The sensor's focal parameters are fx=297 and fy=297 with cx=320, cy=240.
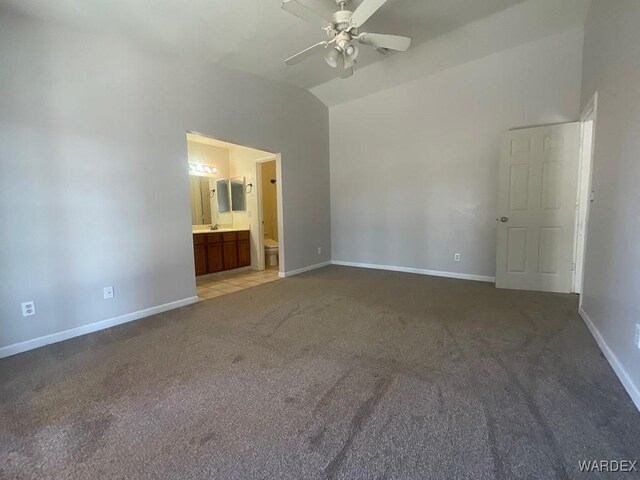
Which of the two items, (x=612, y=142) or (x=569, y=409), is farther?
(x=612, y=142)

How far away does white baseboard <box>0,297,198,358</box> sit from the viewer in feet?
7.88

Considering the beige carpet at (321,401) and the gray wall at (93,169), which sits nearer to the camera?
the beige carpet at (321,401)

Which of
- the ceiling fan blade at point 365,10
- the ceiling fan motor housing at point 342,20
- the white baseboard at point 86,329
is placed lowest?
the white baseboard at point 86,329

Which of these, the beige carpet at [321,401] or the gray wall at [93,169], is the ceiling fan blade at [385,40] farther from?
the beige carpet at [321,401]

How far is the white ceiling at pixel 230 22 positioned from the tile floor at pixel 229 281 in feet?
9.65

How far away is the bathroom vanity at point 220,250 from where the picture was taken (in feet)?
16.6

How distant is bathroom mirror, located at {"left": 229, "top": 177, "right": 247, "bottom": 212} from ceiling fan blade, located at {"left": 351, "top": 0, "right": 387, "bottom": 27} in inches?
151

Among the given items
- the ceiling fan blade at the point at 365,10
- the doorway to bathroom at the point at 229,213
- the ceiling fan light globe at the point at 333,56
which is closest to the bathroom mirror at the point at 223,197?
Answer: the doorway to bathroom at the point at 229,213

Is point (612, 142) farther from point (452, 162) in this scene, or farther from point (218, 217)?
point (218, 217)

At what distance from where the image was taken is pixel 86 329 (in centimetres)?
279

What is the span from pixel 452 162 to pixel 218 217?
448cm

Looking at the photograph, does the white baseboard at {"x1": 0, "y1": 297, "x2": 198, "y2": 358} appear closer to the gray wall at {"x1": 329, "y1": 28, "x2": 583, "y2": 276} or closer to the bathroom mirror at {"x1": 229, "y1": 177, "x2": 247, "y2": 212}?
the bathroom mirror at {"x1": 229, "y1": 177, "x2": 247, "y2": 212}

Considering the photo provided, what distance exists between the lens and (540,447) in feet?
4.37

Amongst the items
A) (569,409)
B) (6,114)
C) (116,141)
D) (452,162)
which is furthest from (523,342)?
(6,114)
